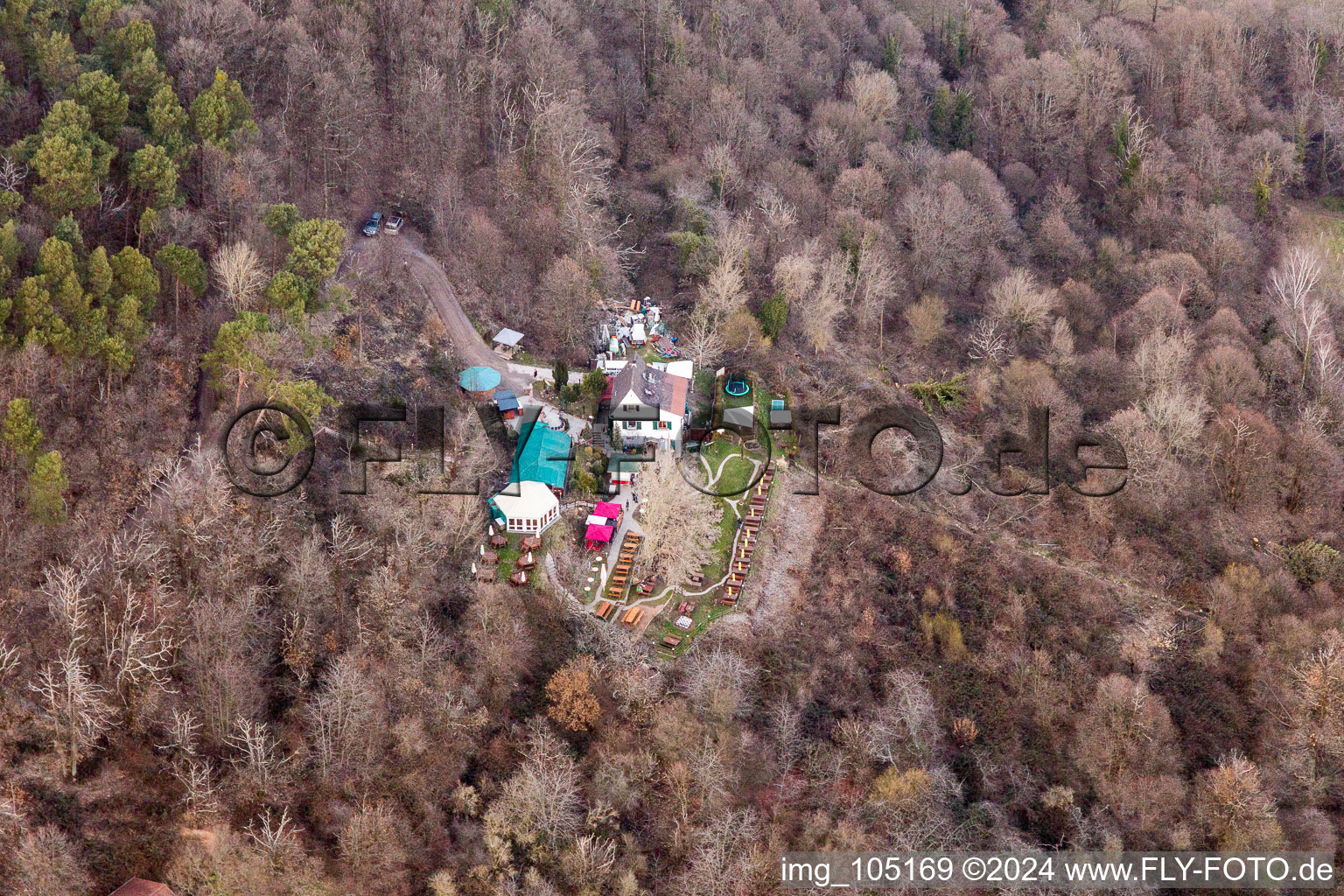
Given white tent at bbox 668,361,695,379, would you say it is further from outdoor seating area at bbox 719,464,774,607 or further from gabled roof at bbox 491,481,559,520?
gabled roof at bbox 491,481,559,520

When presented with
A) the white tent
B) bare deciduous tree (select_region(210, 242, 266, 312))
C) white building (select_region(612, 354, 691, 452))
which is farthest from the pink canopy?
bare deciduous tree (select_region(210, 242, 266, 312))

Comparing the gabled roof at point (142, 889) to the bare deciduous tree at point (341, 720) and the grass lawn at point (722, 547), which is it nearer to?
the bare deciduous tree at point (341, 720)

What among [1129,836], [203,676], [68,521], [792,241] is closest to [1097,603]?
[1129,836]

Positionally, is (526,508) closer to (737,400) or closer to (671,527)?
(671,527)

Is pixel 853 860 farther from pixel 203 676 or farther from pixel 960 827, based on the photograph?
pixel 203 676

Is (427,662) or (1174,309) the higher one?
(1174,309)

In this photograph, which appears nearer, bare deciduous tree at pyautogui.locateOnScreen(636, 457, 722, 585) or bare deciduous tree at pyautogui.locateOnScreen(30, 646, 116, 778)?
bare deciduous tree at pyautogui.locateOnScreen(30, 646, 116, 778)

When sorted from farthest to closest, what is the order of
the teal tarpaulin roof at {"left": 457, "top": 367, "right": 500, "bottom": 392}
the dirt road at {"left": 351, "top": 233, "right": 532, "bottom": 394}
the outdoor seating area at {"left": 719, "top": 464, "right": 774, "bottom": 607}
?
the dirt road at {"left": 351, "top": 233, "right": 532, "bottom": 394} → the teal tarpaulin roof at {"left": 457, "top": 367, "right": 500, "bottom": 392} → the outdoor seating area at {"left": 719, "top": 464, "right": 774, "bottom": 607}
